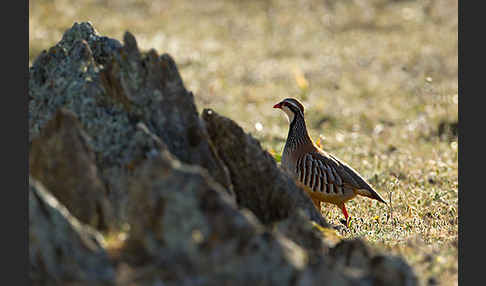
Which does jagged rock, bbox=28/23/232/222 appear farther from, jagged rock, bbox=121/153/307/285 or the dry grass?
the dry grass

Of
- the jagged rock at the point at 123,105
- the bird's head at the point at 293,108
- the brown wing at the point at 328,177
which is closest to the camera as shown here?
the jagged rock at the point at 123,105

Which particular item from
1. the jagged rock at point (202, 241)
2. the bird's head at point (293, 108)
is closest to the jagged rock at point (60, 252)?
the jagged rock at point (202, 241)

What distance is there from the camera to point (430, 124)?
1916cm

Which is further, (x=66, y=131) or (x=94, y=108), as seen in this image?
(x=94, y=108)

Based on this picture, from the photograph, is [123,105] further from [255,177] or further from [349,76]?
[349,76]

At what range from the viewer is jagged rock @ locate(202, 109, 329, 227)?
738 cm

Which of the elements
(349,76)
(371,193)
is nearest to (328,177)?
(371,193)

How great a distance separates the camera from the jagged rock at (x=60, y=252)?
16.6ft

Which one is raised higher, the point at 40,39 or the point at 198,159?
the point at 40,39

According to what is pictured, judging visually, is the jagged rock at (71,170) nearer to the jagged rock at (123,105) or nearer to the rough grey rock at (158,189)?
the rough grey rock at (158,189)

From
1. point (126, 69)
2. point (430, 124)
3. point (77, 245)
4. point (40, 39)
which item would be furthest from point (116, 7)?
point (77, 245)

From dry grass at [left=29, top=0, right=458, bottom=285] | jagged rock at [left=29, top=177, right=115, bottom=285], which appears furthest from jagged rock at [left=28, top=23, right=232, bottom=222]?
dry grass at [left=29, top=0, right=458, bottom=285]

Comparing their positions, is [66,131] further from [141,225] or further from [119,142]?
[141,225]

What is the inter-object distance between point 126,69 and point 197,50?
22907mm
